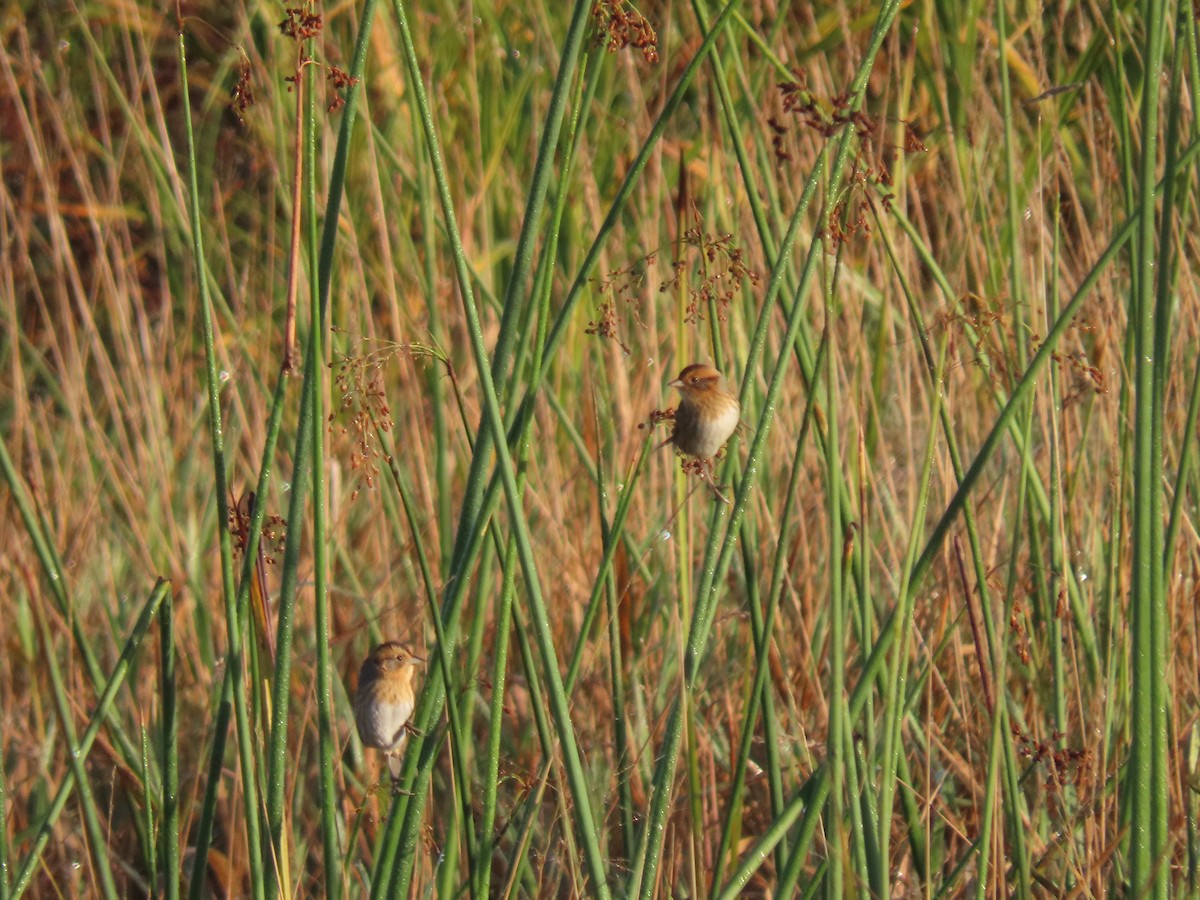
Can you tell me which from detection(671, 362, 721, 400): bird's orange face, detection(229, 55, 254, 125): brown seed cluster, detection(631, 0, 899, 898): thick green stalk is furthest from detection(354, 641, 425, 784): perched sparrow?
detection(229, 55, 254, 125): brown seed cluster

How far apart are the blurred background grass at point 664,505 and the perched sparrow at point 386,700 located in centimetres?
8

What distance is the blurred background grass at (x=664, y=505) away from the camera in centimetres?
125

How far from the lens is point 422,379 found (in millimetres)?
3014

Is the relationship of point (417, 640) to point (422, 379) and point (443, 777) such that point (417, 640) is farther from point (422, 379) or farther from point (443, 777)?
point (422, 379)

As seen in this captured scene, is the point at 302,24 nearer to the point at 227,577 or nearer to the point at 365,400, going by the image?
the point at 365,400

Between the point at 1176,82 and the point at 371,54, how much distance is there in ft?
9.64

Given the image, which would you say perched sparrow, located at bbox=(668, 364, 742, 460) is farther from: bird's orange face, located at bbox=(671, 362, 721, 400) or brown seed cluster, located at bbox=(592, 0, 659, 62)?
brown seed cluster, located at bbox=(592, 0, 659, 62)

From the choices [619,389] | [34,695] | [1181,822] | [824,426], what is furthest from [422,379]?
[1181,822]

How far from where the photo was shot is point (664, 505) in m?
2.52

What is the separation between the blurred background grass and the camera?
1.25m

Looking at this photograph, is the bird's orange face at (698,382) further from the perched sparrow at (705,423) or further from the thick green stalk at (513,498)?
the thick green stalk at (513,498)

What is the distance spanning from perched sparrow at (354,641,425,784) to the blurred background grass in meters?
0.08

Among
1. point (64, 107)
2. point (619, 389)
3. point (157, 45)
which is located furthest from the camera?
point (157, 45)

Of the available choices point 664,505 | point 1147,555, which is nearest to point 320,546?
point 1147,555
